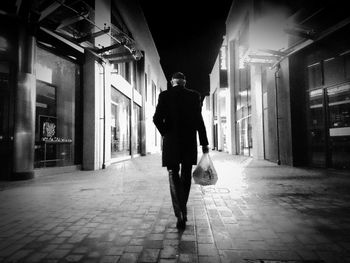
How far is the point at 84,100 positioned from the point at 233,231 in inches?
340

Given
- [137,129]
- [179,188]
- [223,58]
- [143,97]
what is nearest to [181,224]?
[179,188]

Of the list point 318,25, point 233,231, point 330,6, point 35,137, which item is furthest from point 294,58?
point 35,137

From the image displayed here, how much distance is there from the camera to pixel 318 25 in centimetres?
862

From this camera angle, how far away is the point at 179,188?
10.5 feet

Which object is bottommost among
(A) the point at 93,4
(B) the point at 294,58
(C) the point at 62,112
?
(C) the point at 62,112

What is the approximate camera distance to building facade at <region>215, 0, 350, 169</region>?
828 centimetres

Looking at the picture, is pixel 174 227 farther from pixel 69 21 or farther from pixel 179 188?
pixel 69 21

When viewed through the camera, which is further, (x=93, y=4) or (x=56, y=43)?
(x=93, y=4)

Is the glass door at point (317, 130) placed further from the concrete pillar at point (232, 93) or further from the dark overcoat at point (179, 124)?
the concrete pillar at point (232, 93)

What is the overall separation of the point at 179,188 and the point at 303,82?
867cm

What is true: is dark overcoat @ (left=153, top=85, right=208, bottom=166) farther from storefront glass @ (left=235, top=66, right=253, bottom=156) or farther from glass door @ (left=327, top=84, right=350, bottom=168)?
storefront glass @ (left=235, top=66, right=253, bottom=156)

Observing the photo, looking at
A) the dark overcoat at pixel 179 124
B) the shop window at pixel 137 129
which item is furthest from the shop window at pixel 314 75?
the shop window at pixel 137 129

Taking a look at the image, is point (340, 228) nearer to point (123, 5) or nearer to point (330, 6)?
point (330, 6)

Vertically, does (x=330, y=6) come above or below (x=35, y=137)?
above
